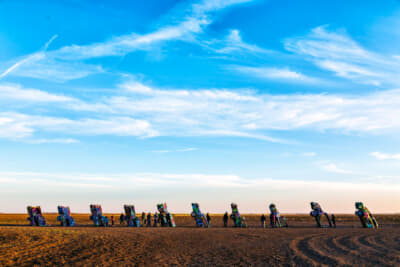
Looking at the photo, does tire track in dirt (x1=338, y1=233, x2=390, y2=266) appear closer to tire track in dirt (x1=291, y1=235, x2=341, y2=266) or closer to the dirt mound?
the dirt mound

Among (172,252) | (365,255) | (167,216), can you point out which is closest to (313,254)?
(365,255)

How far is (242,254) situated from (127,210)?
33.5 m

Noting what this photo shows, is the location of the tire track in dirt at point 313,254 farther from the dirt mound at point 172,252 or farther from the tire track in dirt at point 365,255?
the tire track in dirt at point 365,255

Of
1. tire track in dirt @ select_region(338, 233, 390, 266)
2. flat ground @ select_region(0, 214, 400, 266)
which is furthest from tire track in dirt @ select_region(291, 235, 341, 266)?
tire track in dirt @ select_region(338, 233, 390, 266)

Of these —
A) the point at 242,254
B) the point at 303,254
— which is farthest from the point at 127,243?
the point at 303,254

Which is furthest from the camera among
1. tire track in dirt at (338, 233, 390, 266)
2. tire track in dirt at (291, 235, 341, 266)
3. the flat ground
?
the flat ground

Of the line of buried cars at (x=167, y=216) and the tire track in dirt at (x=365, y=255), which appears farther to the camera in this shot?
the line of buried cars at (x=167, y=216)

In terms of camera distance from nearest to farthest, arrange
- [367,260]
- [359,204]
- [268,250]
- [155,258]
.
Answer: [367,260]
[155,258]
[268,250]
[359,204]

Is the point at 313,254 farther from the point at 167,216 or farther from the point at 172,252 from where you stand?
the point at 167,216

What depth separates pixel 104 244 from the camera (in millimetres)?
27484

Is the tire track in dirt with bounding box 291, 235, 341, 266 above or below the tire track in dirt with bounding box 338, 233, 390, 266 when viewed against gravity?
above

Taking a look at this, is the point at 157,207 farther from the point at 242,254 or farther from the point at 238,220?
the point at 242,254

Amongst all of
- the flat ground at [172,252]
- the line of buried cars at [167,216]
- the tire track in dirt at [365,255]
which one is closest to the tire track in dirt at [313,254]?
the flat ground at [172,252]

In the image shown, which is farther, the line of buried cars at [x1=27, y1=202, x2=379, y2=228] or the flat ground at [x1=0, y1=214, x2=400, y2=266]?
the line of buried cars at [x1=27, y1=202, x2=379, y2=228]
